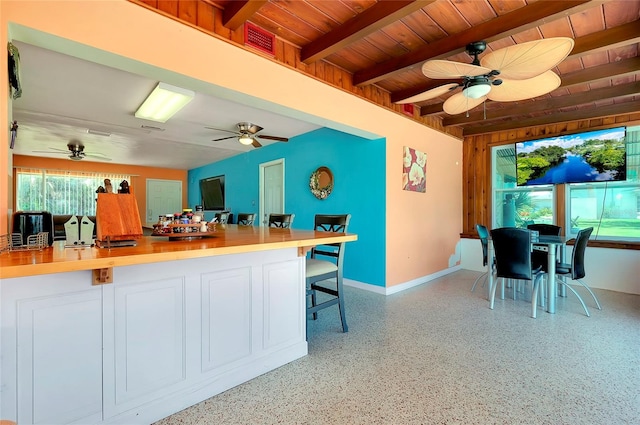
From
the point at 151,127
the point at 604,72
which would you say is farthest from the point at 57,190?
the point at 604,72

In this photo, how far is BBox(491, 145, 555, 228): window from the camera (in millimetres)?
4598

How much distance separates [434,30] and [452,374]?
2.72 metres

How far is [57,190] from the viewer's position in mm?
6992

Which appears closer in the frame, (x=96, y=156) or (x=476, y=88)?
(x=476, y=88)

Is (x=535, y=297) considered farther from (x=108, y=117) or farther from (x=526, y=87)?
(x=108, y=117)

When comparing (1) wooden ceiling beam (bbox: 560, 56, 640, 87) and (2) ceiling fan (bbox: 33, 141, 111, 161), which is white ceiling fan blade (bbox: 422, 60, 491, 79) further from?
(2) ceiling fan (bbox: 33, 141, 111, 161)

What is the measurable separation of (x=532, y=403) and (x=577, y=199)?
3.99 metres

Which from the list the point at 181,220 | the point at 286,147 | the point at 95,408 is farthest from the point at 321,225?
the point at 286,147

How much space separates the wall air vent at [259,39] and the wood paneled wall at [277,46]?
1.4 inches

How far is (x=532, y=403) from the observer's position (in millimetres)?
1624

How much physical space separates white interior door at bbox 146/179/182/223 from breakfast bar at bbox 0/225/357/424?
735 cm

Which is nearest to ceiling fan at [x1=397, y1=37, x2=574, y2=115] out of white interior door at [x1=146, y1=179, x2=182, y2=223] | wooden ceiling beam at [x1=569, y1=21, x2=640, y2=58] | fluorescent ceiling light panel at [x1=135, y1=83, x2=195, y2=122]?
wooden ceiling beam at [x1=569, y1=21, x2=640, y2=58]

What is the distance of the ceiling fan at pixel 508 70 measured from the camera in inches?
70.8

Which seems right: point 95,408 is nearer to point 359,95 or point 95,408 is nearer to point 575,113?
point 359,95
